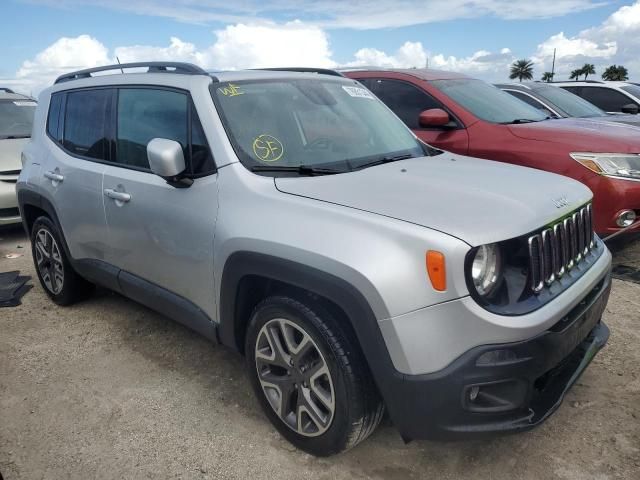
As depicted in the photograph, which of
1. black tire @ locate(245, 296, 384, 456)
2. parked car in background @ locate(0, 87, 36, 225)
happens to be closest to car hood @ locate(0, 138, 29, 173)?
parked car in background @ locate(0, 87, 36, 225)

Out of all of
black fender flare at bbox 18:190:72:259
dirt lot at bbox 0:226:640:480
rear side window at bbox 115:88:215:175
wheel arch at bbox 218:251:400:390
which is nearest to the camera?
wheel arch at bbox 218:251:400:390

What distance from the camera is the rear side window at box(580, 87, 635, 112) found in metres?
A: 9.85

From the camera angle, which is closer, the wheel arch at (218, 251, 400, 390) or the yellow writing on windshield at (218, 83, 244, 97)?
the wheel arch at (218, 251, 400, 390)

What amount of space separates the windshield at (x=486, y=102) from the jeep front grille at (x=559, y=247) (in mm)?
2639

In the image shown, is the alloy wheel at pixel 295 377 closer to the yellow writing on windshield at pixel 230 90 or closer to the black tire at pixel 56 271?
the yellow writing on windshield at pixel 230 90

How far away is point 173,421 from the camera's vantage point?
2900 mm

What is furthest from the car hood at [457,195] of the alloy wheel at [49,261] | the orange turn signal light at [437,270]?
the alloy wheel at [49,261]

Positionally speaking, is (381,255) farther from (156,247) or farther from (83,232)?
(83,232)

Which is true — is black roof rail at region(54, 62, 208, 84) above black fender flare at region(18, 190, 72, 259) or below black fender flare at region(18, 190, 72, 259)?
above

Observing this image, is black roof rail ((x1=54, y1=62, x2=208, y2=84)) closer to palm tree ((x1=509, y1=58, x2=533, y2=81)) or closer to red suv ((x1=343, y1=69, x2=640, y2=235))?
red suv ((x1=343, y1=69, x2=640, y2=235))

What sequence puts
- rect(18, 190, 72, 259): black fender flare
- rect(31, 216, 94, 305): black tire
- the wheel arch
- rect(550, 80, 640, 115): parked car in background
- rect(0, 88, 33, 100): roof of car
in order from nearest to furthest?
the wheel arch → rect(18, 190, 72, 259): black fender flare → rect(31, 216, 94, 305): black tire → rect(0, 88, 33, 100): roof of car → rect(550, 80, 640, 115): parked car in background

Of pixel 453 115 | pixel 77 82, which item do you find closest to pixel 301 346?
pixel 77 82

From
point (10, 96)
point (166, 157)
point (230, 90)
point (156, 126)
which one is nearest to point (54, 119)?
point (156, 126)

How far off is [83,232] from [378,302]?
259 centimetres
